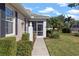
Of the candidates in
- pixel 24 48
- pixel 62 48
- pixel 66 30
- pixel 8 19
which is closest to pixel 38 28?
pixel 66 30

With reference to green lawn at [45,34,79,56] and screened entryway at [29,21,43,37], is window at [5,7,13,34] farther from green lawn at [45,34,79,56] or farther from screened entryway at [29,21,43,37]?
screened entryway at [29,21,43,37]

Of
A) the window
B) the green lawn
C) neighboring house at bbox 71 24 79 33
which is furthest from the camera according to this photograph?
neighboring house at bbox 71 24 79 33

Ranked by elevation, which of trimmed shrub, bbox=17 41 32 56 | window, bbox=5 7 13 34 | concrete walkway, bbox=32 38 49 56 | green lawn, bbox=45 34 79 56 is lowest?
green lawn, bbox=45 34 79 56

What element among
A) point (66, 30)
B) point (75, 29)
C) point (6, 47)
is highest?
point (75, 29)

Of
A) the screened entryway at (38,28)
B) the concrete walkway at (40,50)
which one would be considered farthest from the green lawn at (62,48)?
the screened entryway at (38,28)

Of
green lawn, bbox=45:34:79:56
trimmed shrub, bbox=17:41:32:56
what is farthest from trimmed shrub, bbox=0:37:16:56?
green lawn, bbox=45:34:79:56

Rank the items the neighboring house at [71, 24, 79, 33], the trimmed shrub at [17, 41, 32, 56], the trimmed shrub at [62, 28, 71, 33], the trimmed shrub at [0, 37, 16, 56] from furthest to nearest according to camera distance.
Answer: the neighboring house at [71, 24, 79, 33], the trimmed shrub at [62, 28, 71, 33], the trimmed shrub at [17, 41, 32, 56], the trimmed shrub at [0, 37, 16, 56]

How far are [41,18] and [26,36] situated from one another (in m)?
11.0

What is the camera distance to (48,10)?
1505 inches

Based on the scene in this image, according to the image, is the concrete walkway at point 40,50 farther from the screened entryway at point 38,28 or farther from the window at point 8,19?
the screened entryway at point 38,28

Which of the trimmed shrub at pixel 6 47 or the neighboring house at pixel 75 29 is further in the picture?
the neighboring house at pixel 75 29

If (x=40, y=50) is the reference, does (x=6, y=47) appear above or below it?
above

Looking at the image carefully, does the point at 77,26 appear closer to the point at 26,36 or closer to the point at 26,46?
the point at 26,36

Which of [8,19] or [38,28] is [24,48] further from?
[38,28]
